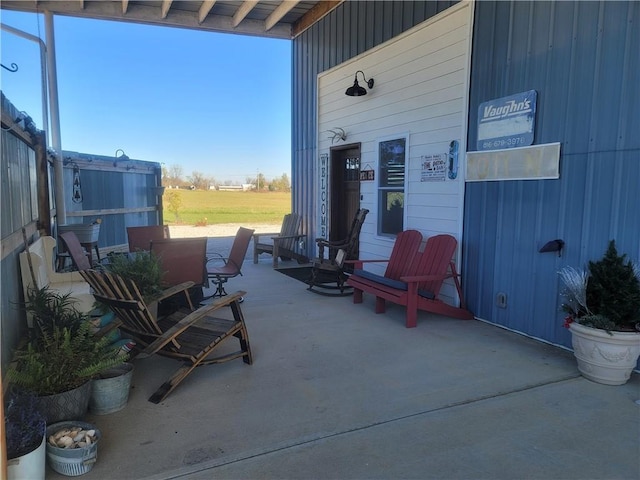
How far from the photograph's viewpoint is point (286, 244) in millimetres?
8086

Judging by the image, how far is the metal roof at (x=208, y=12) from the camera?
701 centimetres

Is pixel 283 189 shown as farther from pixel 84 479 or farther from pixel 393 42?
pixel 84 479

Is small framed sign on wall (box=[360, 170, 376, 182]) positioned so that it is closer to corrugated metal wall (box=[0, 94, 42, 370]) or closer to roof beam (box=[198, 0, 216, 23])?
roof beam (box=[198, 0, 216, 23])

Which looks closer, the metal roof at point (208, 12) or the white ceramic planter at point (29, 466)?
the white ceramic planter at point (29, 466)

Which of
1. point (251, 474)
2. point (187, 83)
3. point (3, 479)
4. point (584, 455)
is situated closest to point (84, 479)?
point (3, 479)

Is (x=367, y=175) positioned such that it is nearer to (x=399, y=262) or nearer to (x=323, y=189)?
(x=323, y=189)

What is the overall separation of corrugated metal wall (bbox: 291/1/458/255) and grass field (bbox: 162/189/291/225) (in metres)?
9.64

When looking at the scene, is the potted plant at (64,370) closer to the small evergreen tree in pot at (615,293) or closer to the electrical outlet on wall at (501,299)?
the small evergreen tree in pot at (615,293)

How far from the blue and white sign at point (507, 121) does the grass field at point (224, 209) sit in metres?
14.4

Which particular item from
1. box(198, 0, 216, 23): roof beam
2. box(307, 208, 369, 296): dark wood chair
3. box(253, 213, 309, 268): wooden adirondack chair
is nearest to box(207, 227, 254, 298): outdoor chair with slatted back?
box(307, 208, 369, 296): dark wood chair

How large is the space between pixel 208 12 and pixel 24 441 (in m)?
7.43

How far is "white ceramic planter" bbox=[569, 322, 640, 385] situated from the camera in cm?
286

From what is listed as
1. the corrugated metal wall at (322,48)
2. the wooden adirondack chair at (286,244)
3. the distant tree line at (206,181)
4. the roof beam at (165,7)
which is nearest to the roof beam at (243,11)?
the roof beam at (165,7)

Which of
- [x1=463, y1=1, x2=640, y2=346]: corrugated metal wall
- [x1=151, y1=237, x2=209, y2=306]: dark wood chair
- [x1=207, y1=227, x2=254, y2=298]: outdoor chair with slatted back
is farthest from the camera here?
[x1=207, y1=227, x2=254, y2=298]: outdoor chair with slatted back
